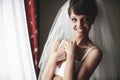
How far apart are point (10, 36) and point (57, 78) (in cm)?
44

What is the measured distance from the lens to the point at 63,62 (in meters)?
1.46

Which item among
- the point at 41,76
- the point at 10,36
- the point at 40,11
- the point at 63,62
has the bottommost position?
the point at 41,76

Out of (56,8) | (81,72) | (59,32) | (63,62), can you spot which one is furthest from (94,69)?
(56,8)

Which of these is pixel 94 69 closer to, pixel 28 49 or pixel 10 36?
pixel 28 49

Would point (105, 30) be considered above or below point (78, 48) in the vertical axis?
above

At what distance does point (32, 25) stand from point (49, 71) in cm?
32

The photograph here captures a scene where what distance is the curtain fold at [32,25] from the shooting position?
5.01ft

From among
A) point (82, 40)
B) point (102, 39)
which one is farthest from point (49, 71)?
point (102, 39)

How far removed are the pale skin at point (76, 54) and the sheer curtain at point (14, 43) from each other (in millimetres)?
172

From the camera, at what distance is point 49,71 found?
1484 mm

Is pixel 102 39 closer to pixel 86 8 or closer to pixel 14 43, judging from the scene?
pixel 86 8

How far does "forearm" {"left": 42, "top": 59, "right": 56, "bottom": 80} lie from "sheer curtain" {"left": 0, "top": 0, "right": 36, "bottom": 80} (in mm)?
123

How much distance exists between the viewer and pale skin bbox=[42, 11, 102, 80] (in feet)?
4.69

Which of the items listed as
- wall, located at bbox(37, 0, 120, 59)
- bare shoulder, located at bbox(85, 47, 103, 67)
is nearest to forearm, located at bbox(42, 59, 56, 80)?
wall, located at bbox(37, 0, 120, 59)
